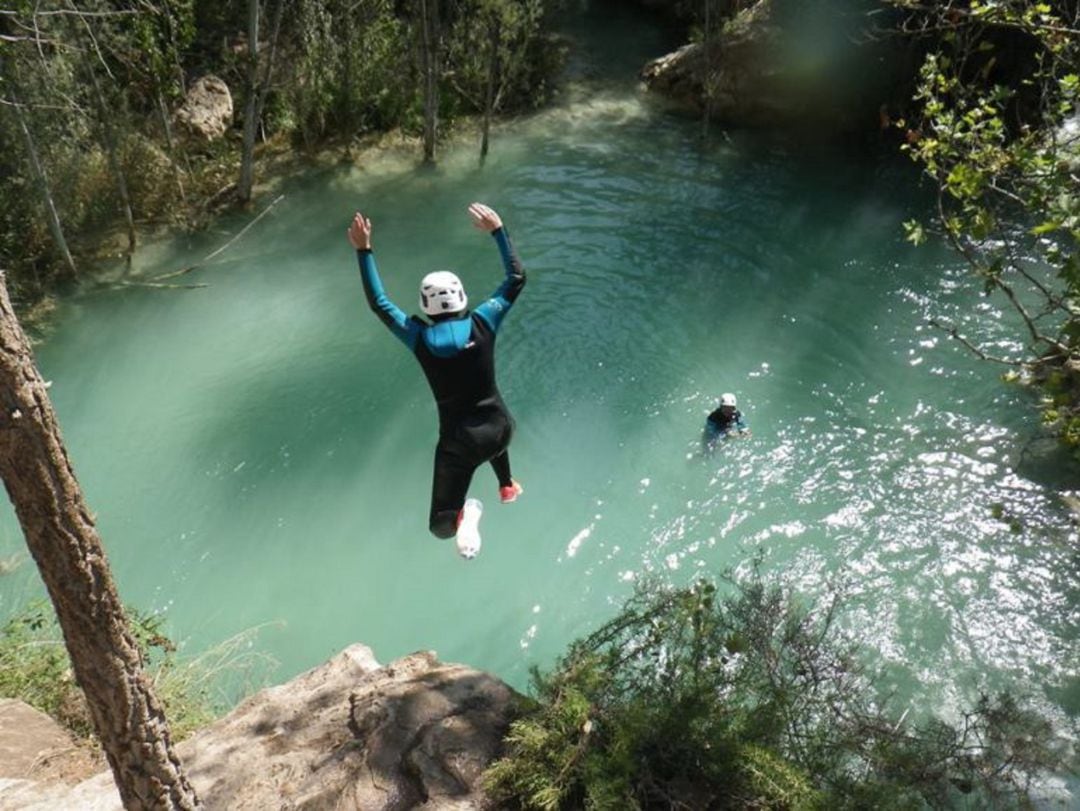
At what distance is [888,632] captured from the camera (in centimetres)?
637

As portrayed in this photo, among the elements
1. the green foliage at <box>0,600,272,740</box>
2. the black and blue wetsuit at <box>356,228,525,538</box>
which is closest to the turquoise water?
the green foliage at <box>0,600,272,740</box>

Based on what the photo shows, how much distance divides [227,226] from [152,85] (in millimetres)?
1941

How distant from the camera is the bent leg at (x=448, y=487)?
4.99 meters

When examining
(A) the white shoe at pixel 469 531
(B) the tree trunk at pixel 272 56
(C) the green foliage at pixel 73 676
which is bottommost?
(C) the green foliage at pixel 73 676

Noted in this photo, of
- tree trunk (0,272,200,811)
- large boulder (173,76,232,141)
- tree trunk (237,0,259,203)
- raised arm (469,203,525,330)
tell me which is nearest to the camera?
tree trunk (0,272,200,811)

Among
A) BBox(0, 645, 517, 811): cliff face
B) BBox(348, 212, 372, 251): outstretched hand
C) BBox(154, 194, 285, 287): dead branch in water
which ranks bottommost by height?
BBox(154, 194, 285, 287): dead branch in water

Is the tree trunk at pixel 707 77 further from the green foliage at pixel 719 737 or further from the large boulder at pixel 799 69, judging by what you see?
the green foliage at pixel 719 737

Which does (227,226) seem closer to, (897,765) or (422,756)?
(422,756)

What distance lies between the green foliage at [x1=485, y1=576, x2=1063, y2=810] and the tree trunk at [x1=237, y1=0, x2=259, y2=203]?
9.00m

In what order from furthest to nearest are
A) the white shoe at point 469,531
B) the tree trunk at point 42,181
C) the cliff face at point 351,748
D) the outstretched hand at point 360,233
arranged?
the tree trunk at point 42,181
the white shoe at point 469,531
the outstretched hand at point 360,233
the cliff face at point 351,748

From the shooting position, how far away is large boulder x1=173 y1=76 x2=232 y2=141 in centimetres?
1252

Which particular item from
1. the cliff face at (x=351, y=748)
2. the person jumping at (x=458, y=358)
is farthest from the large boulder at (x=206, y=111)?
the cliff face at (x=351, y=748)

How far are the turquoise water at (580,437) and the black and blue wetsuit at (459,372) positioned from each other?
193cm

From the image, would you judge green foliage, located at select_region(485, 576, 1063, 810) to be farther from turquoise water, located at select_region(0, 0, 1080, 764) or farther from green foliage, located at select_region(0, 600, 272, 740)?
green foliage, located at select_region(0, 600, 272, 740)
